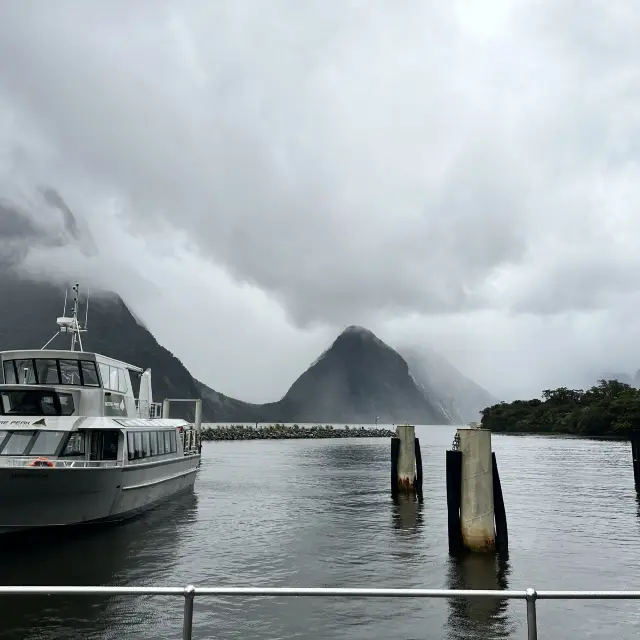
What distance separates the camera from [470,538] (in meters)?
18.0

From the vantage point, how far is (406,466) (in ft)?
113

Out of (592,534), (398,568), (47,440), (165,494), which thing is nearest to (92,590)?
(398,568)

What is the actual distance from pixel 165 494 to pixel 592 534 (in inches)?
757

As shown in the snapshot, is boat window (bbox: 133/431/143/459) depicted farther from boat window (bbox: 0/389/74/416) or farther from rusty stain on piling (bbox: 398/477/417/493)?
rusty stain on piling (bbox: 398/477/417/493)

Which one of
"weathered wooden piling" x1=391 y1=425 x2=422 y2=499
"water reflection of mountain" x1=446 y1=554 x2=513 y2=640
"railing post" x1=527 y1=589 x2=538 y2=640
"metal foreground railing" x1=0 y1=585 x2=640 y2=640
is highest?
"metal foreground railing" x1=0 y1=585 x2=640 y2=640

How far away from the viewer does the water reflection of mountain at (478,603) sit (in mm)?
12070

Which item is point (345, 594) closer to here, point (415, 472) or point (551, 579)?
point (551, 579)

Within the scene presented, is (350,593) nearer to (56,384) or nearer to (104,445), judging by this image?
(104,445)

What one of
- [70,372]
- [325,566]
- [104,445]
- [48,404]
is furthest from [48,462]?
[325,566]

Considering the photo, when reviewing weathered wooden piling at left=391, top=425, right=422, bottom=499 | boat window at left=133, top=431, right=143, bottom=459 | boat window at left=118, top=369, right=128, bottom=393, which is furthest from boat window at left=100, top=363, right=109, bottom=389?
weathered wooden piling at left=391, top=425, right=422, bottom=499

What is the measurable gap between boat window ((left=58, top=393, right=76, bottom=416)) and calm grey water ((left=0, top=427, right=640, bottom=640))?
4465 mm

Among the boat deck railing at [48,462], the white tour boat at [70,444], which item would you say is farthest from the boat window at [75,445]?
the boat deck railing at [48,462]

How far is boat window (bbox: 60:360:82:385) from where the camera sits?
23.1 meters

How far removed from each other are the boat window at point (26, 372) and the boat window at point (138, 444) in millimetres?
4428
